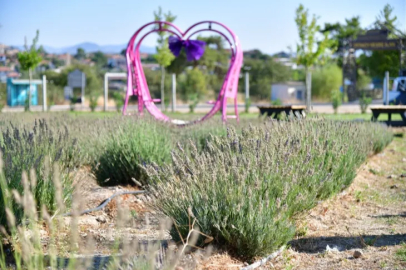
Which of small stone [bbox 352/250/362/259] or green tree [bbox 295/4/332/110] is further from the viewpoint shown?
green tree [bbox 295/4/332/110]

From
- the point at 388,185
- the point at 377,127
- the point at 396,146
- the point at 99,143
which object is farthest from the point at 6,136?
the point at 396,146

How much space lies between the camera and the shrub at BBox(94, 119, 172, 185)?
6984mm

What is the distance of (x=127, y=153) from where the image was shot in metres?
6.98

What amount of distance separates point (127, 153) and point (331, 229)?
271cm

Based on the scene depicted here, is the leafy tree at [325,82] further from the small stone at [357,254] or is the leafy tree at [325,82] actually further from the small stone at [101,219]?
the small stone at [357,254]

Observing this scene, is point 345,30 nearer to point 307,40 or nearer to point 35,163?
point 307,40

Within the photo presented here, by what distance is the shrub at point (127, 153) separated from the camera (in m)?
6.98

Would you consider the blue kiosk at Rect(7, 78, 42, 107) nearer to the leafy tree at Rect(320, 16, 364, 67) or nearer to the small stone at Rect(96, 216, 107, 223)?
the leafy tree at Rect(320, 16, 364, 67)

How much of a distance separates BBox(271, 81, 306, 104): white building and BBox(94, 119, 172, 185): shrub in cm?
3984

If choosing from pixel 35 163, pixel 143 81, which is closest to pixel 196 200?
pixel 35 163

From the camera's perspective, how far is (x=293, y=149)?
5.01 m

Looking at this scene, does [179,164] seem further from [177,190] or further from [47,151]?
[47,151]

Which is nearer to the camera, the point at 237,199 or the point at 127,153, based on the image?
the point at 237,199

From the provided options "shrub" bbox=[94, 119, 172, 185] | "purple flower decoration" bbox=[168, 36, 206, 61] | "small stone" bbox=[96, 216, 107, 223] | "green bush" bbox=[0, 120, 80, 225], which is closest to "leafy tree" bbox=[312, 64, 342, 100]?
"purple flower decoration" bbox=[168, 36, 206, 61]
